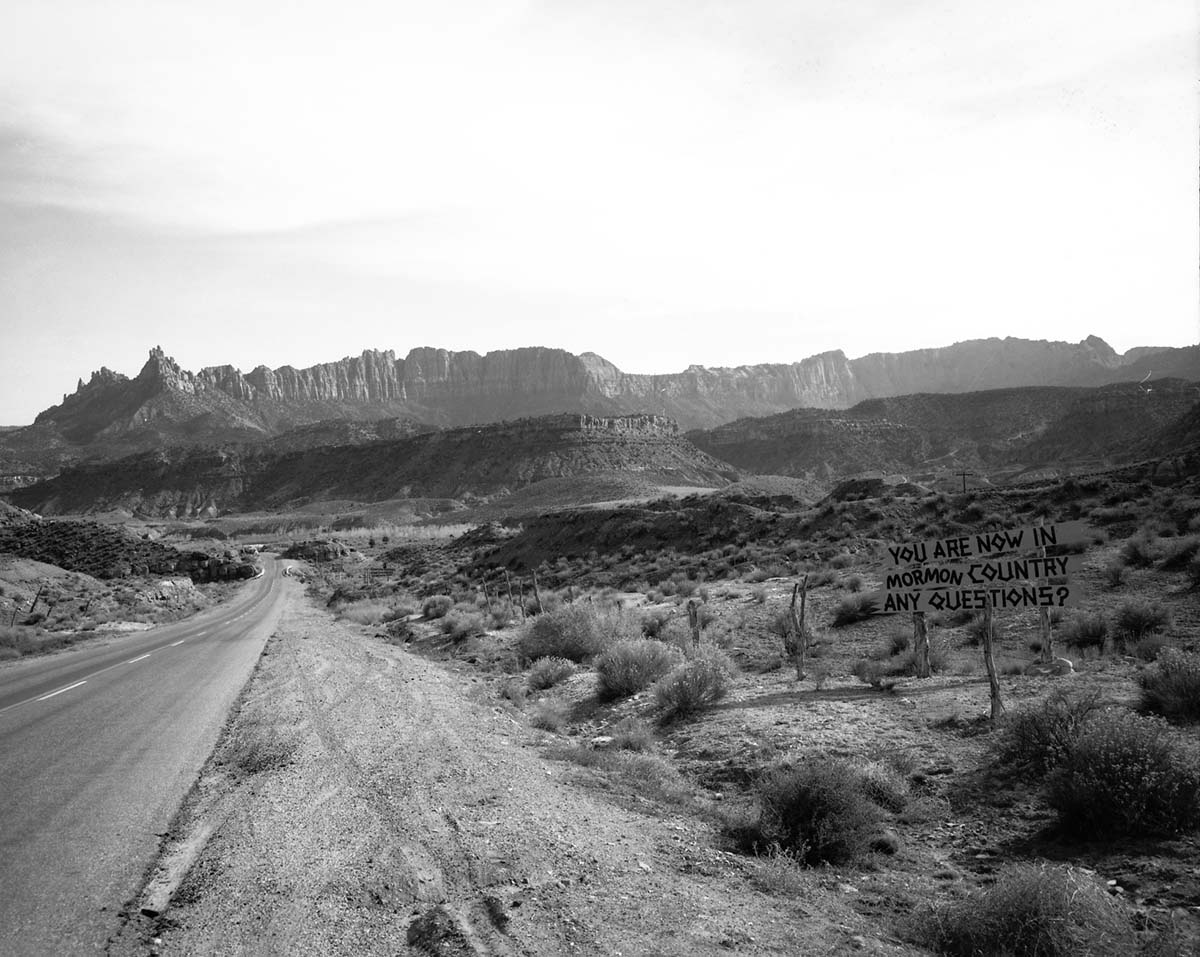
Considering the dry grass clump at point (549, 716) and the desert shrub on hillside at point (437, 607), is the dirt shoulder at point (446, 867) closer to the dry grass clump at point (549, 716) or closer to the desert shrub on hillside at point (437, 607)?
the dry grass clump at point (549, 716)

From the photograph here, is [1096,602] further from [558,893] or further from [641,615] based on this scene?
[558,893]

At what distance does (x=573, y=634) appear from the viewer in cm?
1791

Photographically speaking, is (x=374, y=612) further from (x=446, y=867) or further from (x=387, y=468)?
(x=387, y=468)

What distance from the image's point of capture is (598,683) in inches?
544

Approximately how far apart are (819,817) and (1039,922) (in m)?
2.31

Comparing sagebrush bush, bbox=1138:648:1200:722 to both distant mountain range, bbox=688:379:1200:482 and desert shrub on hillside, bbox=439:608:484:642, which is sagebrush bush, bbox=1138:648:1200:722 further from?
distant mountain range, bbox=688:379:1200:482

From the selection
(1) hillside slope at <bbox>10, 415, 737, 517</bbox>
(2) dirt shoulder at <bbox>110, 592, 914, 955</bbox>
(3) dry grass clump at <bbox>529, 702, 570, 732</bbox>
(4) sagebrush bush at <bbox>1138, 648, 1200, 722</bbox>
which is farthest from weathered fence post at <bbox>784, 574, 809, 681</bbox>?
(1) hillside slope at <bbox>10, 415, 737, 517</bbox>

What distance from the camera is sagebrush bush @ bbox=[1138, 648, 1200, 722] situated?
8.23m

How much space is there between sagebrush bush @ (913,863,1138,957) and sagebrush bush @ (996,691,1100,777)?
8.65ft

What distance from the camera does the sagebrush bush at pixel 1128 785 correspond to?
19.5 ft

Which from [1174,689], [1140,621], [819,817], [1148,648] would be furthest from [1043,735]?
[1140,621]

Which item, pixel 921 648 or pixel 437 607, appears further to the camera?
pixel 437 607

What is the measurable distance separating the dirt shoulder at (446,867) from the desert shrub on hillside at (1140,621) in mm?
10240

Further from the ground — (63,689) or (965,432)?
(965,432)
